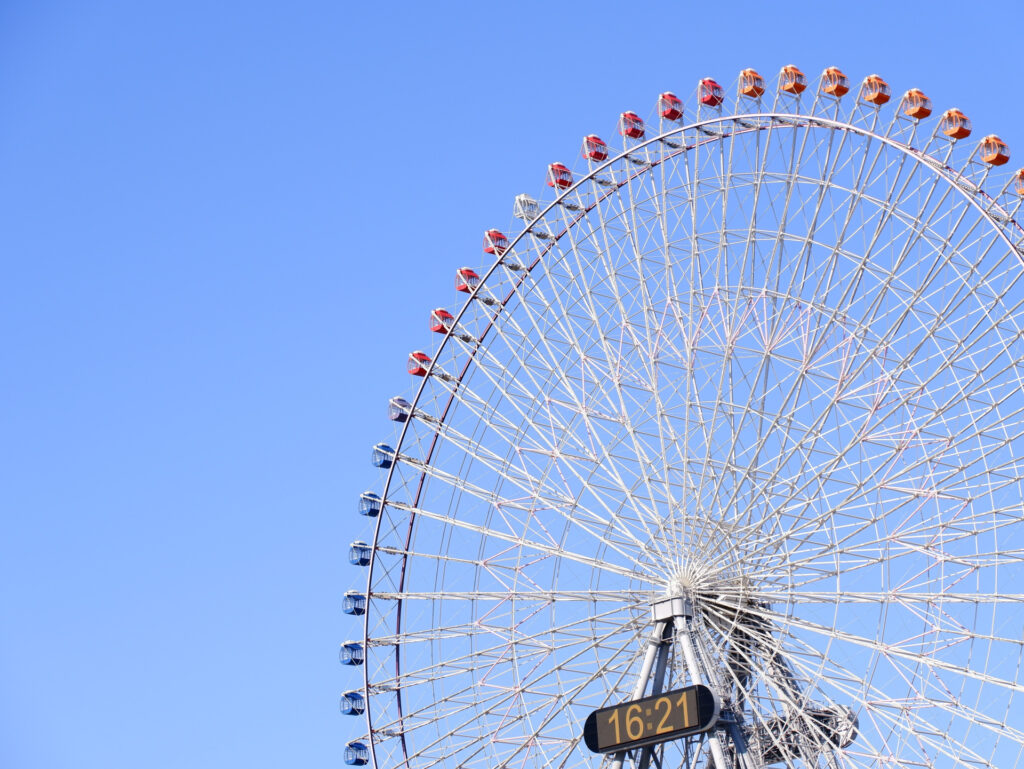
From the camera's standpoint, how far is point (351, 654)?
52219 mm

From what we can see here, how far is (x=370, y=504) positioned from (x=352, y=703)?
6280mm

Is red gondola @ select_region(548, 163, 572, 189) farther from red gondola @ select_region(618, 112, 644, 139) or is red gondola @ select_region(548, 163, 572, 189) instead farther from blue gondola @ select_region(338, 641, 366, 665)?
blue gondola @ select_region(338, 641, 366, 665)

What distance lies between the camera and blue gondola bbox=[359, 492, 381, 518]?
53.8 m

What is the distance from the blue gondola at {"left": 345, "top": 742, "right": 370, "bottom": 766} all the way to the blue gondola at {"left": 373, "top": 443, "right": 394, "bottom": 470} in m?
8.54

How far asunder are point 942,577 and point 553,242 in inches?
639

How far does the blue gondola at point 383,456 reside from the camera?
53438mm

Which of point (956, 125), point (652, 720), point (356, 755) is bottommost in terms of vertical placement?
point (652, 720)

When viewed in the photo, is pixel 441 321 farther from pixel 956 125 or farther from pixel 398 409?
pixel 956 125

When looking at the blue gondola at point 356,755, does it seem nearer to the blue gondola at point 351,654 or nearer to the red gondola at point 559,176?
the blue gondola at point 351,654

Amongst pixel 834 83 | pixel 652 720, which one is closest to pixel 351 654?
pixel 652 720

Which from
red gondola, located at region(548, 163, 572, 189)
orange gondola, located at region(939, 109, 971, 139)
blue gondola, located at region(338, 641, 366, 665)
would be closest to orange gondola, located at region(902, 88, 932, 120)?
orange gondola, located at region(939, 109, 971, 139)

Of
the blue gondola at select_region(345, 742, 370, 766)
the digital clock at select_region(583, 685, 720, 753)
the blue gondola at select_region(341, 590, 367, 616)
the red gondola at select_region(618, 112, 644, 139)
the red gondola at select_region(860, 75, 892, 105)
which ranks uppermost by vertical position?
the red gondola at select_region(618, 112, 644, 139)

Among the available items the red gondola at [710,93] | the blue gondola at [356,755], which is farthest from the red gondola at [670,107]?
the blue gondola at [356,755]

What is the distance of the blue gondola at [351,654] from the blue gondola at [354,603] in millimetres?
1064
